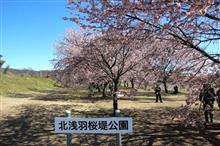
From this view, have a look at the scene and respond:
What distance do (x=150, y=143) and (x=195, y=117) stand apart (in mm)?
3486

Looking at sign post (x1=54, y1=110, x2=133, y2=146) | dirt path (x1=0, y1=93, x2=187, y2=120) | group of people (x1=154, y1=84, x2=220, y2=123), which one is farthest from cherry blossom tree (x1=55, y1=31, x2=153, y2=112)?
sign post (x1=54, y1=110, x2=133, y2=146)

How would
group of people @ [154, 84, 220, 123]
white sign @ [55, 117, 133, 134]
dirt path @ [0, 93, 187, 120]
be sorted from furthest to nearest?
dirt path @ [0, 93, 187, 120] < group of people @ [154, 84, 220, 123] < white sign @ [55, 117, 133, 134]

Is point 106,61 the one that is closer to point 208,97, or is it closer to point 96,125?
point 208,97

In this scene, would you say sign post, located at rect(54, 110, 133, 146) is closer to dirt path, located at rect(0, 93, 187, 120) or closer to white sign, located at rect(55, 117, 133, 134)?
white sign, located at rect(55, 117, 133, 134)

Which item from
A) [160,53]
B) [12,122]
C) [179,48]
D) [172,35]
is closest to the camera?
[172,35]

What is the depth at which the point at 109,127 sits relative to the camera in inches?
279

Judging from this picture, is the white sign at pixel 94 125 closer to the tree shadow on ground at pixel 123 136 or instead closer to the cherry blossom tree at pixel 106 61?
the tree shadow on ground at pixel 123 136

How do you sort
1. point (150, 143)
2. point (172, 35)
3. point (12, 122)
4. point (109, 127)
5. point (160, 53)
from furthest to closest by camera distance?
1. point (12, 122)
2. point (150, 143)
3. point (160, 53)
4. point (172, 35)
5. point (109, 127)

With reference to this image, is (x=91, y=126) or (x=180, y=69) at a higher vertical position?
(x=180, y=69)

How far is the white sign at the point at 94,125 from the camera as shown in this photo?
7004 millimetres

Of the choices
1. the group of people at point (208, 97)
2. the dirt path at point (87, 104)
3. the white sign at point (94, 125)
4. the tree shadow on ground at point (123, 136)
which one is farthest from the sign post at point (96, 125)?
the dirt path at point (87, 104)

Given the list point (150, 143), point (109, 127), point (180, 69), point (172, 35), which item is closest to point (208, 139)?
point (150, 143)

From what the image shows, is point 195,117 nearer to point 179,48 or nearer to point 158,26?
point 179,48

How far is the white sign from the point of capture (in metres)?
7.00
